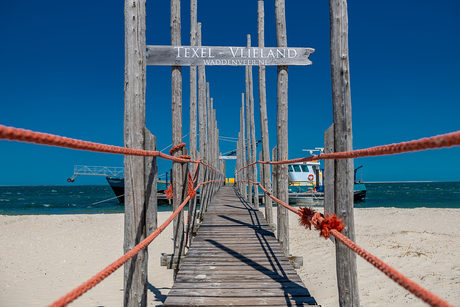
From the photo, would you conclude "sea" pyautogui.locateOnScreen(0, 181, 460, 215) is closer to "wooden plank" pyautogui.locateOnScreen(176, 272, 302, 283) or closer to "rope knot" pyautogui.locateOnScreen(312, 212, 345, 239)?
"wooden plank" pyautogui.locateOnScreen(176, 272, 302, 283)

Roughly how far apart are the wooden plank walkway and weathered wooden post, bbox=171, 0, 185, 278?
474 millimetres

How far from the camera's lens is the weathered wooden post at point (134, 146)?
2.24m

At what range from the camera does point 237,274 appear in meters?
2.96

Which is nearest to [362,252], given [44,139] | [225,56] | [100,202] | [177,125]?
[44,139]

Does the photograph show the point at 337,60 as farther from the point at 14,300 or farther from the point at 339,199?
the point at 14,300

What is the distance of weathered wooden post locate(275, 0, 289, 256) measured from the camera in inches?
185

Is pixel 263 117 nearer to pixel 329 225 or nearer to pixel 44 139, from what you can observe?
pixel 329 225

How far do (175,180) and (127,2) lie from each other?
9.00ft

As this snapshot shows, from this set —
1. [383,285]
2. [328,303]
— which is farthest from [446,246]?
[328,303]

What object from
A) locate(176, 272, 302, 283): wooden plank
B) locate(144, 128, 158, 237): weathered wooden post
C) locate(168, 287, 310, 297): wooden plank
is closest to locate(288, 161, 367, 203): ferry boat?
locate(176, 272, 302, 283): wooden plank

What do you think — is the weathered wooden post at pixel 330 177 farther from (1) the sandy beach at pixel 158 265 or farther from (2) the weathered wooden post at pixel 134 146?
(1) the sandy beach at pixel 158 265

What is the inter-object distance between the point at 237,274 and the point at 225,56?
3.20 m

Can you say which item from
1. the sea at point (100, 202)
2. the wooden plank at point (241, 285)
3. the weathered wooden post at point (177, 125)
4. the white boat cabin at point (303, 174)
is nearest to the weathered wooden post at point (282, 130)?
the weathered wooden post at point (177, 125)

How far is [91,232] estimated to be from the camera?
11.6 m
